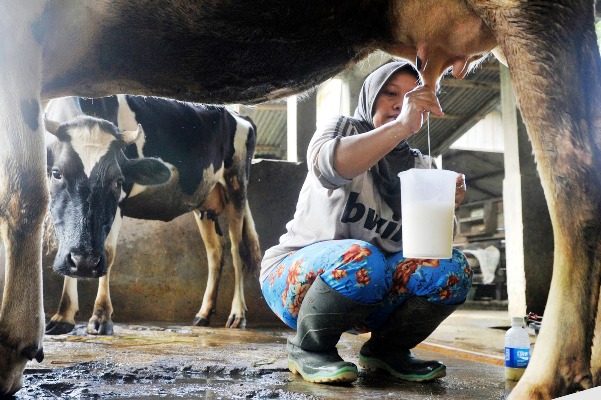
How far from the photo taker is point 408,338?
253 cm

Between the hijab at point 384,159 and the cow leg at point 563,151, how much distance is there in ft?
2.31

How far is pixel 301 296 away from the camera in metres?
2.40

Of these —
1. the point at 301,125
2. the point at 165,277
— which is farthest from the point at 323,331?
the point at 301,125

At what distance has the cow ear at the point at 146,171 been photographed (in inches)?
188

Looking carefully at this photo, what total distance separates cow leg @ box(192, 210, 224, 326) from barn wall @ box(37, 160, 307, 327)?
0.08m

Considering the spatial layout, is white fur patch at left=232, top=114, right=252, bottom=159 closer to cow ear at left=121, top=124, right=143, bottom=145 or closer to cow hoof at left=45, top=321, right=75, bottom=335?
cow ear at left=121, top=124, right=143, bottom=145

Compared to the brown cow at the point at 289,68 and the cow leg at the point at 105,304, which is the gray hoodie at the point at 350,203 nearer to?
the brown cow at the point at 289,68

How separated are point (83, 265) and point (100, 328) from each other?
2.23 ft

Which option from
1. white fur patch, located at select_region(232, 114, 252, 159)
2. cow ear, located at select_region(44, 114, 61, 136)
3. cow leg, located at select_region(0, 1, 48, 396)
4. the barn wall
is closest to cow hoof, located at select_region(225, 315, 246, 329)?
the barn wall

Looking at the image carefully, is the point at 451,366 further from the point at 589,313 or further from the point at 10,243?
the point at 10,243

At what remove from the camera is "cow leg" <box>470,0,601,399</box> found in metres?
1.62

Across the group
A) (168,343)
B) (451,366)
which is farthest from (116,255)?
(451,366)

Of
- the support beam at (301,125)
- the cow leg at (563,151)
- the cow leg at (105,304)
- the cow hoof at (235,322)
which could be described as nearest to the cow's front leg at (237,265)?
the cow hoof at (235,322)

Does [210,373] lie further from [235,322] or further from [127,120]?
[127,120]
